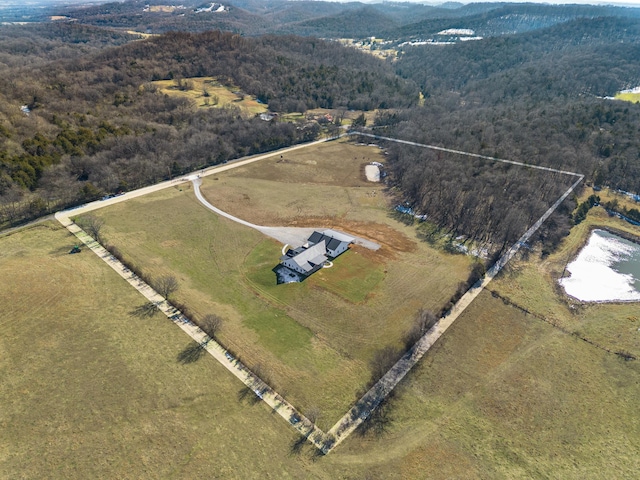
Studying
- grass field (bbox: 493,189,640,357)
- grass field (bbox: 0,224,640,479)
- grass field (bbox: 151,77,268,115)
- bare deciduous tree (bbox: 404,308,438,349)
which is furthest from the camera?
grass field (bbox: 151,77,268,115)

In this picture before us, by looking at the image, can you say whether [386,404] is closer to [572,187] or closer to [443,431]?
[443,431]

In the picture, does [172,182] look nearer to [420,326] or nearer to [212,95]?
[420,326]

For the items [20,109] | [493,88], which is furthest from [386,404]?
[493,88]

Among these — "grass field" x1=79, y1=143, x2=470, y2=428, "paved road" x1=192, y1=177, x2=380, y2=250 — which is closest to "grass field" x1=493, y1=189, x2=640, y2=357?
"grass field" x1=79, y1=143, x2=470, y2=428

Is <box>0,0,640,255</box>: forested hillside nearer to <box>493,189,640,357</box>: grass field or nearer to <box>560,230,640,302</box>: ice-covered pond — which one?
<box>560,230,640,302</box>: ice-covered pond

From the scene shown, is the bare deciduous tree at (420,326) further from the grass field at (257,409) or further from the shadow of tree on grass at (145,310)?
the shadow of tree on grass at (145,310)

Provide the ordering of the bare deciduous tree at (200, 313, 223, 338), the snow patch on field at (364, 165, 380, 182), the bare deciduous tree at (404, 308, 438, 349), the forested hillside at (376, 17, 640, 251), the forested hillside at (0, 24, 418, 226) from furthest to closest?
the snow patch on field at (364, 165, 380, 182) → the forested hillside at (0, 24, 418, 226) → the forested hillside at (376, 17, 640, 251) → the bare deciduous tree at (404, 308, 438, 349) → the bare deciduous tree at (200, 313, 223, 338)

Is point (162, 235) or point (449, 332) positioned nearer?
point (449, 332)

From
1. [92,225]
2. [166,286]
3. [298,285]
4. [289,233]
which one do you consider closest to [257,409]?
[298,285]
